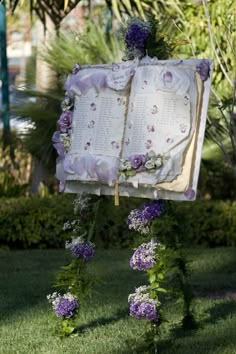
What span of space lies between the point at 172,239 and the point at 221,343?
0.77 metres

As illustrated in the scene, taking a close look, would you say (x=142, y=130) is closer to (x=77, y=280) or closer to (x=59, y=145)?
(x=59, y=145)

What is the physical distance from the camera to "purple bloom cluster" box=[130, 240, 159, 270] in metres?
6.16

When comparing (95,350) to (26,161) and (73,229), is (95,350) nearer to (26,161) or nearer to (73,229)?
(73,229)

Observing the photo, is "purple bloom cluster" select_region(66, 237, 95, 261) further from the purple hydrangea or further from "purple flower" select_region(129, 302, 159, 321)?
"purple flower" select_region(129, 302, 159, 321)

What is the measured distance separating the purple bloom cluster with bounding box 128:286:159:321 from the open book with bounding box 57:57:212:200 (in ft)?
2.11

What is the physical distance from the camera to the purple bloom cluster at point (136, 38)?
646cm

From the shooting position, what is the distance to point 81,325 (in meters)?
7.19

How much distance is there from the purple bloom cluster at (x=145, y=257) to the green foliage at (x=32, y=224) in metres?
5.62

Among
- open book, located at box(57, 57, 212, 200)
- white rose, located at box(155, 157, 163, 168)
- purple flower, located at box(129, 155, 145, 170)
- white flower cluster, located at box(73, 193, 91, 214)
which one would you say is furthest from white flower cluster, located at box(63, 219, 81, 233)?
white rose, located at box(155, 157, 163, 168)

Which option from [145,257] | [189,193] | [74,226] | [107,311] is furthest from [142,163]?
[107,311]

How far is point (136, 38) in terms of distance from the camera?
6.46 m

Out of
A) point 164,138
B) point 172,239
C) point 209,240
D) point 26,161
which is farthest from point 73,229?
point 26,161

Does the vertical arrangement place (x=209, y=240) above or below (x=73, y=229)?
below

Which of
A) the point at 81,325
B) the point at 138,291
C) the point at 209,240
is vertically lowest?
the point at 209,240
